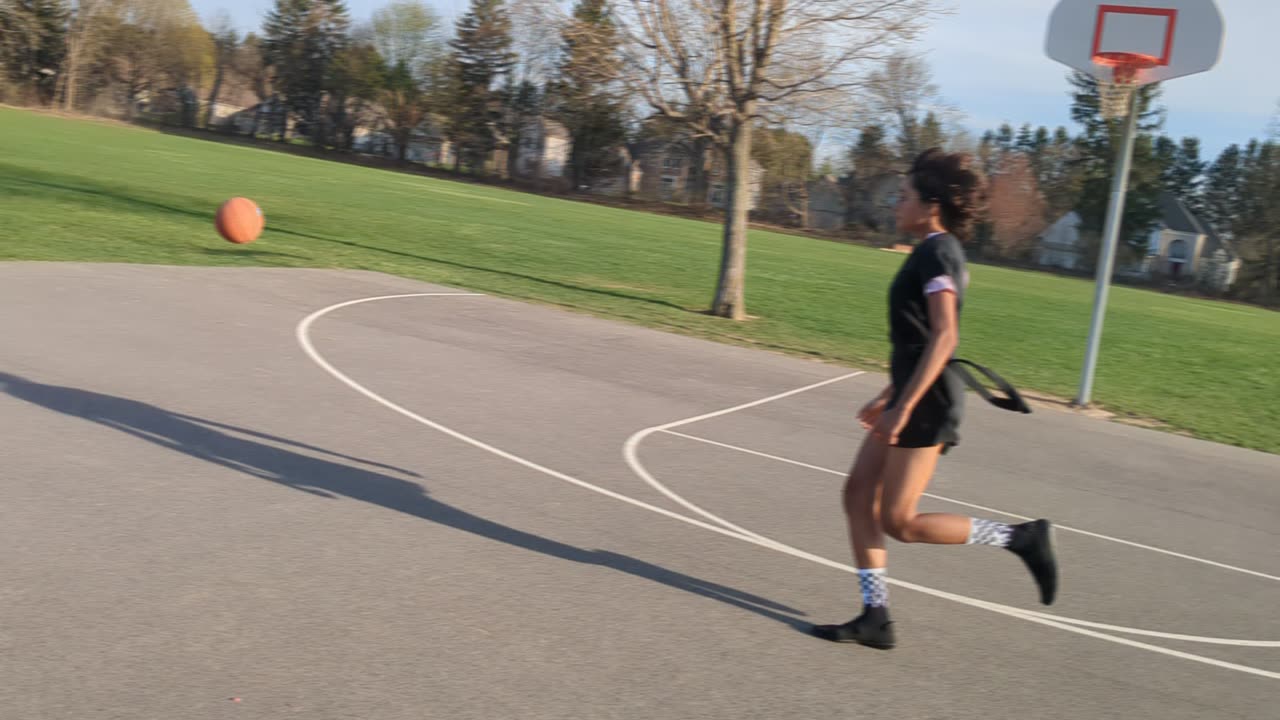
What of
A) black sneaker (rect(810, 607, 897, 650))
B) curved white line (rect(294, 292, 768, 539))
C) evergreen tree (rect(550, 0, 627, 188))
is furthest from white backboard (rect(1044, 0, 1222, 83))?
black sneaker (rect(810, 607, 897, 650))

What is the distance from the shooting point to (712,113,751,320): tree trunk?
16969 millimetres

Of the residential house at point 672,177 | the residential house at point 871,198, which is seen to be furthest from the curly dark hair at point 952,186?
the residential house at point 871,198

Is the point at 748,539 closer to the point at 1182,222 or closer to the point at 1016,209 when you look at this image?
the point at 1016,209

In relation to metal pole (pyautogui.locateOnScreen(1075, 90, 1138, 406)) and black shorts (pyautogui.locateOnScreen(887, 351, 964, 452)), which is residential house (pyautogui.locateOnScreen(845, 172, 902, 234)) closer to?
metal pole (pyautogui.locateOnScreen(1075, 90, 1138, 406))

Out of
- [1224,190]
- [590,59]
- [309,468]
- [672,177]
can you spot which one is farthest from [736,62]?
[1224,190]

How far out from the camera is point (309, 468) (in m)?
6.84

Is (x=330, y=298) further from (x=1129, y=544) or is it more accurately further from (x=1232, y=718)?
(x=1232, y=718)

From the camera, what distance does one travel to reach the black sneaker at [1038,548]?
5.07 m

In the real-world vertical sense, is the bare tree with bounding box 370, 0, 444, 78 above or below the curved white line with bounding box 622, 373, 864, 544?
above

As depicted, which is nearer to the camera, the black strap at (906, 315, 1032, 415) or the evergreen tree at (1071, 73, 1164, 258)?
the black strap at (906, 315, 1032, 415)

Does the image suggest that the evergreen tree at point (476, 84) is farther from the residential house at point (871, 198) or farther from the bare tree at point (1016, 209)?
the bare tree at point (1016, 209)

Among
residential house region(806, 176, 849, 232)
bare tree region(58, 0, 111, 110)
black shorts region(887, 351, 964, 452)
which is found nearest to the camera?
black shorts region(887, 351, 964, 452)

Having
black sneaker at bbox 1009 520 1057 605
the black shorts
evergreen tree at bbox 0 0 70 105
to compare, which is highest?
evergreen tree at bbox 0 0 70 105

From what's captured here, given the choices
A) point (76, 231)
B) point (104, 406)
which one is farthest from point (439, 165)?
point (104, 406)
